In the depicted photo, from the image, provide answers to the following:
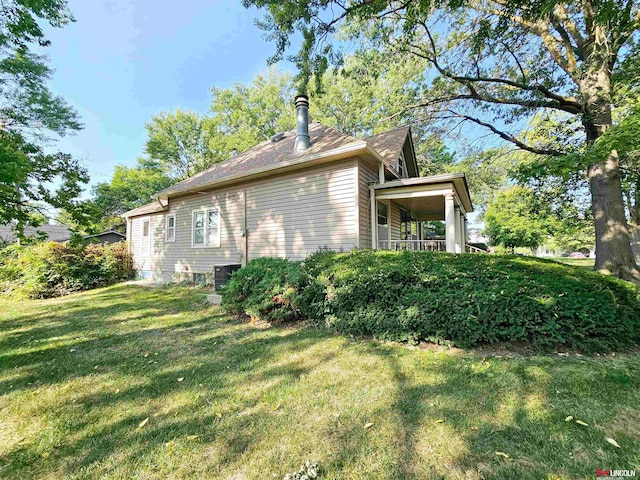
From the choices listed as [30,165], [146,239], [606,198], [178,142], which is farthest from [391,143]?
[178,142]

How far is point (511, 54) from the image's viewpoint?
27.5ft

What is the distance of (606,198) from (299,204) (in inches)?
317

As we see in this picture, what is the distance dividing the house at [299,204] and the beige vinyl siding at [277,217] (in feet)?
0.09

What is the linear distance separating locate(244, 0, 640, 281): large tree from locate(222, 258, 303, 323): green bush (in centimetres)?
461

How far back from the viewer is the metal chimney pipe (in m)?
8.66

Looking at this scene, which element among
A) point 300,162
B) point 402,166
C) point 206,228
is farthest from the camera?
point 402,166

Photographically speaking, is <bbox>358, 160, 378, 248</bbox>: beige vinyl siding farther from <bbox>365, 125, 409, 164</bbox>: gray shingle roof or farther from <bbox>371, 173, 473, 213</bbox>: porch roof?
<bbox>365, 125, 409, 164</bbox>: gray shingle roof

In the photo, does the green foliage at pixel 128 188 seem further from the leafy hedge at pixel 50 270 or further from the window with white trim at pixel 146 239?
the leafy hedge at pixel 50 270

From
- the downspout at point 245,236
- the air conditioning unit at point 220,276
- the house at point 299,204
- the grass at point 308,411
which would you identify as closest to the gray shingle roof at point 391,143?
the house at point 299,204

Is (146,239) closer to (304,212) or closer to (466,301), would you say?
(304,212)

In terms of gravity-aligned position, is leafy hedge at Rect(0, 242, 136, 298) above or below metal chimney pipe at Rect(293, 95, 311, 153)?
below

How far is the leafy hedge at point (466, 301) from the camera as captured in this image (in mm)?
3637

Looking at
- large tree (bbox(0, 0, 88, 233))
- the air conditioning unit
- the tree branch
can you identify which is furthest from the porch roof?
large tree (bbox(0, 0, 88, 233))

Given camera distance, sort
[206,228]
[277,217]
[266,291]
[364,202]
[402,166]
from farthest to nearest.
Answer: [402,166] < [206,228] < [277,217] < [364,202] < [266,291]
